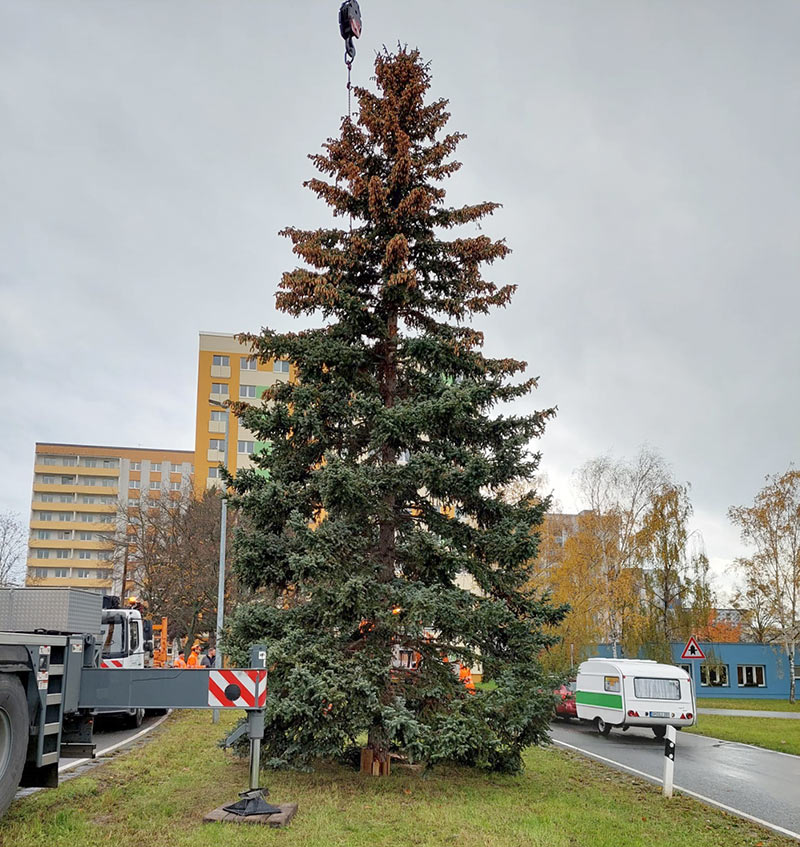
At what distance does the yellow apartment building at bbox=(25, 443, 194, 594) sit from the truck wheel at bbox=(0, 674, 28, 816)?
100070 mm

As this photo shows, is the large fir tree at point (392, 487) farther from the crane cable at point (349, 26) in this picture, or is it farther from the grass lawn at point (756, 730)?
the grass lawn at point (756, 730)

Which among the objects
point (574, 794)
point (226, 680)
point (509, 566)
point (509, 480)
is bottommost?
point (574, 794)

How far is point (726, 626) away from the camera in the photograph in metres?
66.5

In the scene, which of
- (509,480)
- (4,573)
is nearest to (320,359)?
(509,480)

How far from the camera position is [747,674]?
5350cm

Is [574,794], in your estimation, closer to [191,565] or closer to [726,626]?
[191,565]

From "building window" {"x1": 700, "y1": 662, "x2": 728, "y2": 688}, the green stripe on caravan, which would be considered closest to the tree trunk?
the green stripe on caravan

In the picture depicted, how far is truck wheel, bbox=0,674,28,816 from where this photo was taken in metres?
7.52

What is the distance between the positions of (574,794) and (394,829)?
12.5 ft

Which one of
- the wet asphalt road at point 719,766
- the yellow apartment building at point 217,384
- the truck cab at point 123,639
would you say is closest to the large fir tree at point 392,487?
the wet asphalt road at point 719,766

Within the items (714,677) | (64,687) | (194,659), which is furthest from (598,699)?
(714,677)

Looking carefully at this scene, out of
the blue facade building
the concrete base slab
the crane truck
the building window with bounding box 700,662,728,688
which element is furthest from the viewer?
the blue facade building

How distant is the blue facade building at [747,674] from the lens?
51.7 metres

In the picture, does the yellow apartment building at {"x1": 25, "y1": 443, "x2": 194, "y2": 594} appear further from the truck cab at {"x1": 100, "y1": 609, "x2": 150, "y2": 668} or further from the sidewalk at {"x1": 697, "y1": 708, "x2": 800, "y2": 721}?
the truck cab at {"x1": 100, "y1": 609, "x2": 150, "y2": 668}
